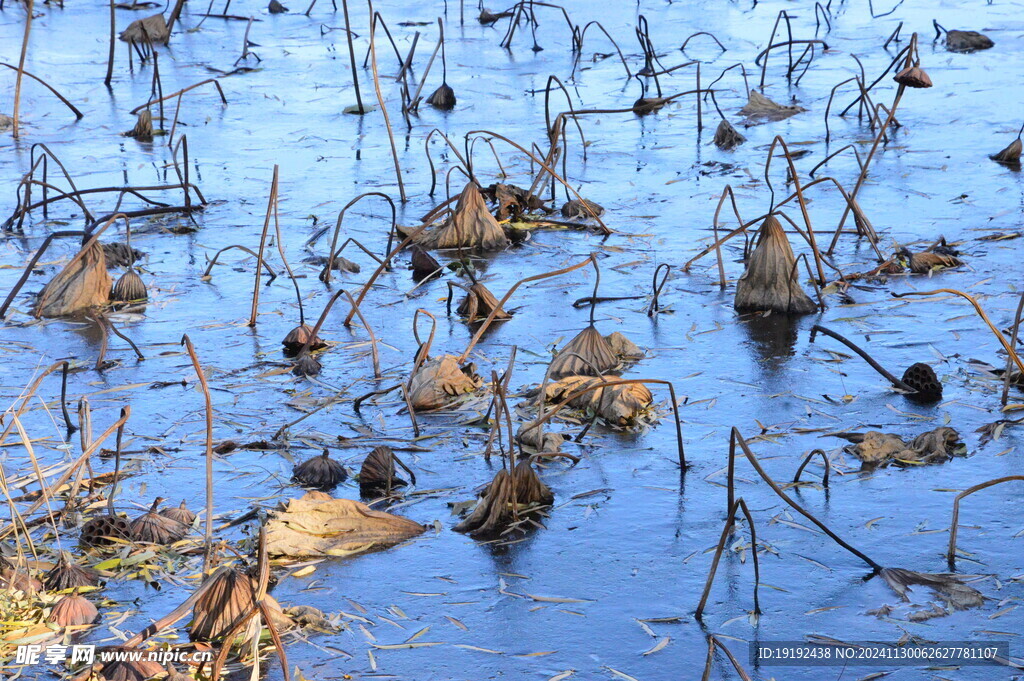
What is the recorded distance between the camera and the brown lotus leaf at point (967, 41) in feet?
32.2

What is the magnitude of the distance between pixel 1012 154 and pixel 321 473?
4947 mm

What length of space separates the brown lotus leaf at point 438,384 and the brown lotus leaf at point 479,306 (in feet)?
2.24

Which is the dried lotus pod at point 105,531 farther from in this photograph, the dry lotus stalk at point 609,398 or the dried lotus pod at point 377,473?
the dry lotus stalk at point 609,398

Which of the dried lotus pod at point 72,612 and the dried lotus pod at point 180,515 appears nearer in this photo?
the dried lotus pod at point 72,612

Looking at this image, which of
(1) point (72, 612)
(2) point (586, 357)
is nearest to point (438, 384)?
(2) point (586, 357)

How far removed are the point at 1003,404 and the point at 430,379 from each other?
195 cm

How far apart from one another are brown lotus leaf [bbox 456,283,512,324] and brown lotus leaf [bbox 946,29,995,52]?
6767 mm

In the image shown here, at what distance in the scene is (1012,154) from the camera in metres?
6.59

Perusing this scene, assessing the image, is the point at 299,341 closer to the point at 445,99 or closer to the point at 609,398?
the point at 609,398

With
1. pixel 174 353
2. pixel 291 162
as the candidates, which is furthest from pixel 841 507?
pixel 291 162

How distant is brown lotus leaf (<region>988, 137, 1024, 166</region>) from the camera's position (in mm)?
6570

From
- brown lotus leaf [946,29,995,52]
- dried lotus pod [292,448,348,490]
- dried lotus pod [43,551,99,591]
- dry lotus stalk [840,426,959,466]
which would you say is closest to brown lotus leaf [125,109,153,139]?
dried lotus pod [292,448,348,490]

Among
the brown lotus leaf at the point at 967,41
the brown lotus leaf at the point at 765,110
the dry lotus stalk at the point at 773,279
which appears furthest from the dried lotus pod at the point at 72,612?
the brown lotus leaf at the point at 967,41

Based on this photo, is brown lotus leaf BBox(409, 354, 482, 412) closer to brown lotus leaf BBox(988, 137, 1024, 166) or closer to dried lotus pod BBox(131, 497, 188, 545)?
dried lotus pod BBox(131, 497, 188, 545)
